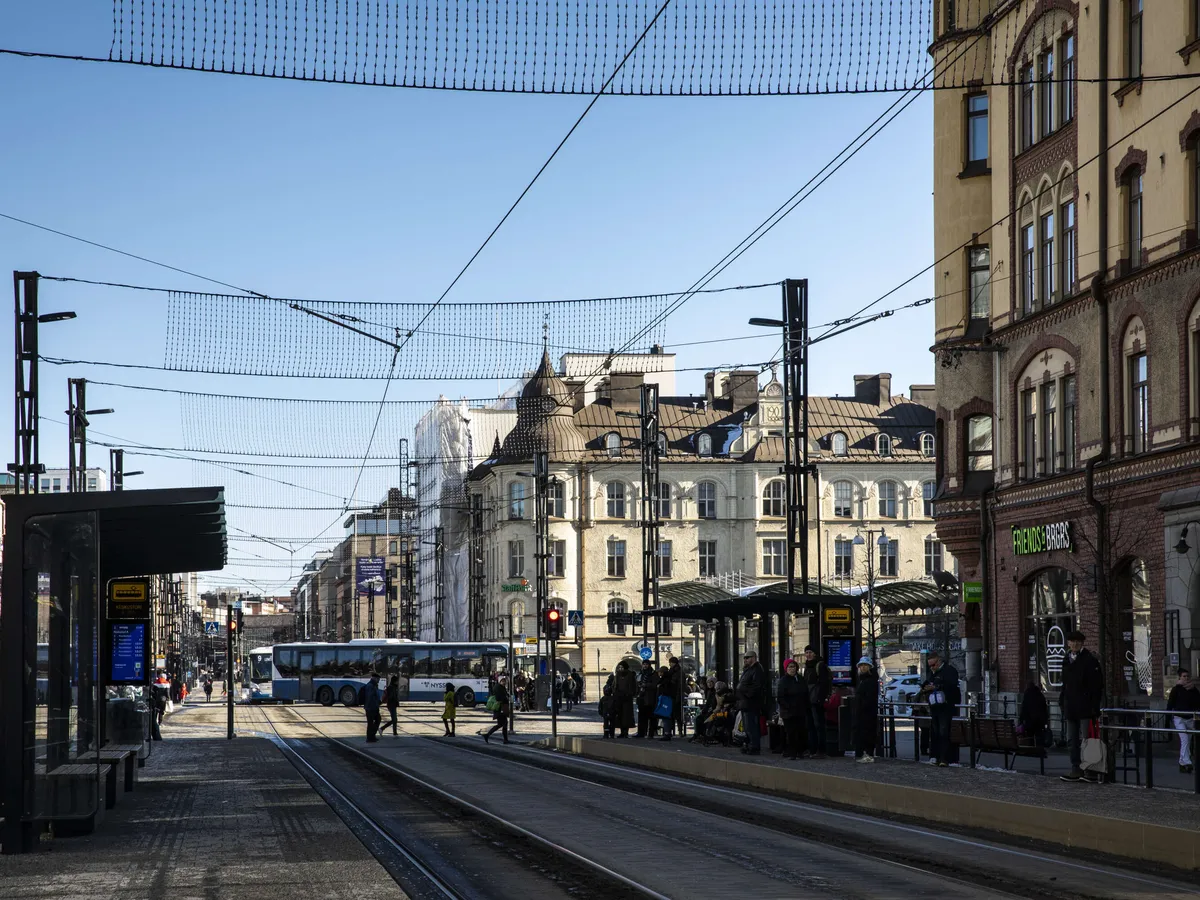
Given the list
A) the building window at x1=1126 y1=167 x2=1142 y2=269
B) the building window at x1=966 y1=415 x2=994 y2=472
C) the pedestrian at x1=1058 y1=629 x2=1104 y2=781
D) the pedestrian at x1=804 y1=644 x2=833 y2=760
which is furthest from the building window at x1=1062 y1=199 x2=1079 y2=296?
the pedestrian at x1=1058 y1=629 x2=1104 y2=781

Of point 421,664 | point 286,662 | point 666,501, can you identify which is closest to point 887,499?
point 666,501

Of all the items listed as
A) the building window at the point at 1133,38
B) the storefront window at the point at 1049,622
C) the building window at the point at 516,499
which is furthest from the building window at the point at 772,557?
the building window at the point at 1133,38

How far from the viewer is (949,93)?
128 feet

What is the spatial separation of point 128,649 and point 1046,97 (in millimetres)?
20907

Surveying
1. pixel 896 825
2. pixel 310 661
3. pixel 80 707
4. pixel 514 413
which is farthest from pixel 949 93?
pixel 514 413

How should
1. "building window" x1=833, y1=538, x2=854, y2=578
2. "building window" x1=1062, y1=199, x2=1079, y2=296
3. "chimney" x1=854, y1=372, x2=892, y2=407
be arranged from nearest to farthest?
"building window" x1=1062, y1=199, x2=1079, y2=296, "building window" x1=833, y1=538, x2=854, y2=578, "chimney" x1=854, y1=372, x2=892, y2=407

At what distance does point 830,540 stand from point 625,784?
7179cm

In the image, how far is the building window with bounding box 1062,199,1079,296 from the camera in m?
33.5

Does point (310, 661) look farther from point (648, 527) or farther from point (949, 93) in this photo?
point (949, 93)

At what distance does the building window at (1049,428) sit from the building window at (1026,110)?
5127 millimetres

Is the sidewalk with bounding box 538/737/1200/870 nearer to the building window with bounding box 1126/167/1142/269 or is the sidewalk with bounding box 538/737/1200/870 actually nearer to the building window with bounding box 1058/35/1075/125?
the building window with bounding box 1126/167/1142/269

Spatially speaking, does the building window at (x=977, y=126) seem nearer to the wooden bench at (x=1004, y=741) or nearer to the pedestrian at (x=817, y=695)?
the pedestrian at (x=817, y=695)

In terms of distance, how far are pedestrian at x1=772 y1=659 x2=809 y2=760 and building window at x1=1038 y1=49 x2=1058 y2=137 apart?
13.8m

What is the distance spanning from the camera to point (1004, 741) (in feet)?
77.9
